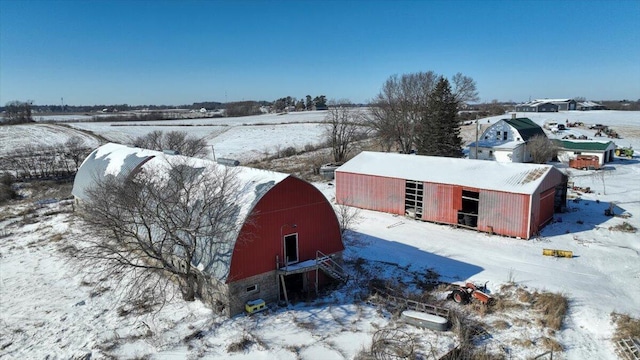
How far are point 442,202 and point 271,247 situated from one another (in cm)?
1491

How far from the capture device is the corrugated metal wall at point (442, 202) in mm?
27641

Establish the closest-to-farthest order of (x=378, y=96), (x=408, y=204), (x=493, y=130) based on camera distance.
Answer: (x=408, y=204) < (x=493, y=130) < (x=378, y=96)

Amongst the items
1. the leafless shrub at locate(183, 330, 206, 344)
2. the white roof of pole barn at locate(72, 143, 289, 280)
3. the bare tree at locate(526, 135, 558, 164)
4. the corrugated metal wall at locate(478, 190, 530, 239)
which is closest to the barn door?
the white roof of pole barn at locate(72, 143, 289, 280)

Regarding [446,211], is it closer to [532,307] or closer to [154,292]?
[532,307]

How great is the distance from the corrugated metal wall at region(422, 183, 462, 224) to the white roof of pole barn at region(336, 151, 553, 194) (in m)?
0.46

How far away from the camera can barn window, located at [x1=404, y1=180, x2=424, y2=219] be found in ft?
96.5

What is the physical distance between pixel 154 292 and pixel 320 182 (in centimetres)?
2549

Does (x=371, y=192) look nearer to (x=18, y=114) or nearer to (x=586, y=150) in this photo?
(x=586, y=150)

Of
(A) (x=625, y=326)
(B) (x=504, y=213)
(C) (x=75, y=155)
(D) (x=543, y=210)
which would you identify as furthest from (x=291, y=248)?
(C) (x=75, y=155)

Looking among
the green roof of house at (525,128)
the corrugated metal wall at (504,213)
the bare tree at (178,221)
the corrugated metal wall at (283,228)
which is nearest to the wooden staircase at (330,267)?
the corrugated metal wall at (283,228)

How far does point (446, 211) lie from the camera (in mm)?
28250

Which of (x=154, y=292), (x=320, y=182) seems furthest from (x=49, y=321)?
(x=320, y=182)

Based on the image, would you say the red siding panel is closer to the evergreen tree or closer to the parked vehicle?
the evergreen tree

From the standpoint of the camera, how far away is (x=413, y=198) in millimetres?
29984
